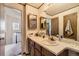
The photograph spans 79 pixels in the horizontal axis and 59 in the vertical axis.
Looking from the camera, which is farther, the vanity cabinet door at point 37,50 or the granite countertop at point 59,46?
the vanity cabinet door at point 37,50

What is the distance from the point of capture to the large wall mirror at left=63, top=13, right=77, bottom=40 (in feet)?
4.51

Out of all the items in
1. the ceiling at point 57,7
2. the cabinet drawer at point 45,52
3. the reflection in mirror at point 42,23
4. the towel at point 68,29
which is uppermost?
the ceiling at point 57,7

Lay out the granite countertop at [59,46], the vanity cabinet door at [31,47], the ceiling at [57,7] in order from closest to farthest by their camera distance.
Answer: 1. the granite countertop at [59,46]
2. the ceiling at [57,7]
3. the vanity cabinet door at [31,47]

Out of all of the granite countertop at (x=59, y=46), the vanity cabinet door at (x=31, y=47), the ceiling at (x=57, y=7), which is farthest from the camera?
the vanity cabinet door at (x=31, y=47)

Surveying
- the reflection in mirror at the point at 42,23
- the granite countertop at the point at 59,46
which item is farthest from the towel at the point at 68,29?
the reflection in mirror at the point at 42,23

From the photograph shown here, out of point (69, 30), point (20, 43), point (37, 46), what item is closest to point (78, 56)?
point (69, 30)

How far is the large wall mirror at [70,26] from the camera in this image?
4.51ft

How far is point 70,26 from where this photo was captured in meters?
1.41

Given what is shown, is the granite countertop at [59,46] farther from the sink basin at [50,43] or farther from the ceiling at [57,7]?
the ceiling at [57,7]

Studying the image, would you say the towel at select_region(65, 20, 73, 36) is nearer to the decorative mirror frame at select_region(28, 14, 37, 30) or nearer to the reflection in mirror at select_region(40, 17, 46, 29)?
the reflection in mirror at select_region(40, 17, 46, 29)

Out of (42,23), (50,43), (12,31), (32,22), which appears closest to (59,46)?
(50,43)

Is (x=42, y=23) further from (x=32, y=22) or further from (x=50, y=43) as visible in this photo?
(x=50, y=43)

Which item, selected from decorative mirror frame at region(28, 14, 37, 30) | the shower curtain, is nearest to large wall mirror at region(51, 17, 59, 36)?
decorative mirror frame at region(28, 14, 37, 30)

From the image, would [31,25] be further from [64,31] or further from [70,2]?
[70,2]
